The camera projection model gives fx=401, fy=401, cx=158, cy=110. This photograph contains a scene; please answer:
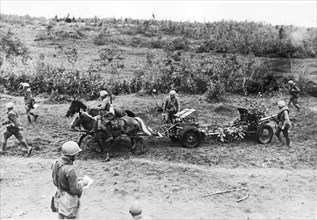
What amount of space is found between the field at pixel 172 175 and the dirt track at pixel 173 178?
21 millimetres

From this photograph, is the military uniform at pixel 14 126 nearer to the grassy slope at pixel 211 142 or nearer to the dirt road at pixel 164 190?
the dirt road at pixel 164 190

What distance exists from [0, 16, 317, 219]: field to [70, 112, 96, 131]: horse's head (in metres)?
0.89

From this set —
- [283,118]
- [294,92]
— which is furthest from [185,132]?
[294,92]

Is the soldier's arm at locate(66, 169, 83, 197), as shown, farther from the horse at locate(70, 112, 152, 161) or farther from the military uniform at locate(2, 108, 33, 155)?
the military uniform at locate(2, 108, 33, 155)

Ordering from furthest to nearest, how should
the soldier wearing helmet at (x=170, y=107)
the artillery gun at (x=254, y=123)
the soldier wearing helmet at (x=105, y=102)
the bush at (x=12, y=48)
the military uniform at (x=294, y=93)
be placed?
the bush at (x=12, y=48)
the military uniform at (x=294, y=93)
the soldier wearing helmet at (x=170, y=107)
the artillery gun at (x=254, y=123)
the soldier wearing helmet at (x=105, y=102)

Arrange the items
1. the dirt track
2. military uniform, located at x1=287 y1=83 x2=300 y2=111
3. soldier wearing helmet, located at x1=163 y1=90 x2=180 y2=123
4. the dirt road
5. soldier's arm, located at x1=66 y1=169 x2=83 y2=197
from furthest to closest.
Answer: military uniform, located at x1=287 y1=83 x2=300 y2=111 → soldier wearing helmet, located at x1=163 y1=90 x2=180 y2=123 → the dirt track → the dirt road → soldier's arm, located at x1=66 y1=169 x2=83 y2=197

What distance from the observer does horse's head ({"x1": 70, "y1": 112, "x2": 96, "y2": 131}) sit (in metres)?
10.7

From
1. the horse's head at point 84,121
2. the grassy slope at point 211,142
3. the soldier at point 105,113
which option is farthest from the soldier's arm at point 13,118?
the soldier at point 105,113

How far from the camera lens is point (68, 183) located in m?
5.72

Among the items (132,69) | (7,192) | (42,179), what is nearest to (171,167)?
(42,179)

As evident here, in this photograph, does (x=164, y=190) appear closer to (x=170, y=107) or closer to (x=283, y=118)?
(x=170, y=107)

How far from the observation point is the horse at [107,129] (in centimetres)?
1080

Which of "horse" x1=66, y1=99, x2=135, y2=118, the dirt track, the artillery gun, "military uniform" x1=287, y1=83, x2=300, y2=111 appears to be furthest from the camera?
"military uniform" x1=287, y1=83, x2=300, y2=111

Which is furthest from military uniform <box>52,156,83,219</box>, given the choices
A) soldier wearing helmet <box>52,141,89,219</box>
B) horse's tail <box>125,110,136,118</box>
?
horse's tail <box>125,110,136,118</box>
